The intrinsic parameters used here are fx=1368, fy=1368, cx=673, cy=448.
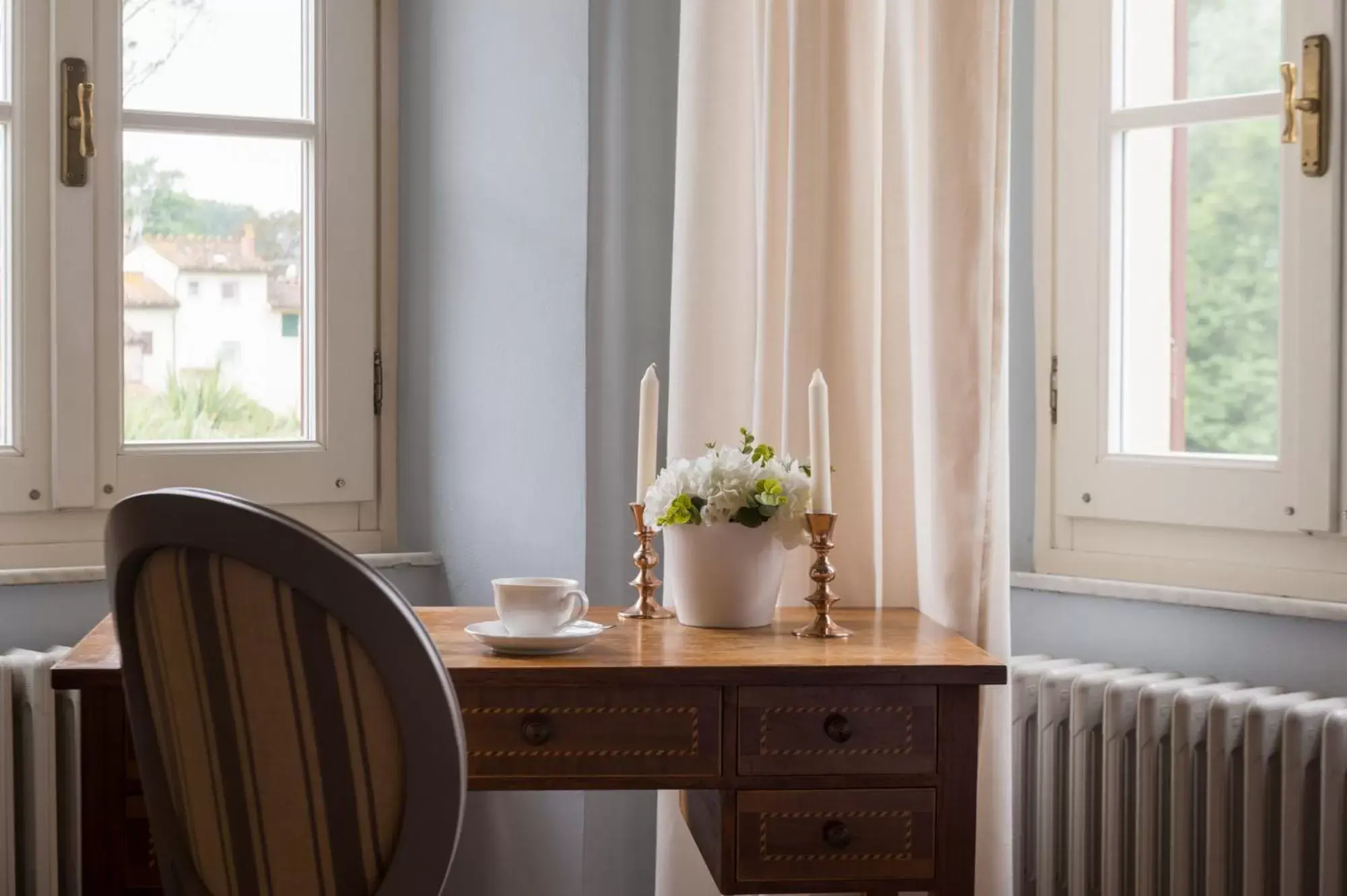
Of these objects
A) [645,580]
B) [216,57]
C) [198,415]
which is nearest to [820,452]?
[645,580]

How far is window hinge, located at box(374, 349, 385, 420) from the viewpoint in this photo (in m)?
2.49

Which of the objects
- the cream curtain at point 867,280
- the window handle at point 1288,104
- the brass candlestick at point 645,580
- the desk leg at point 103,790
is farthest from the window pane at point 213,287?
the window handle at point 1288,104

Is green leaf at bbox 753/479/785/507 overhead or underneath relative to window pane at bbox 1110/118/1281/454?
underneath

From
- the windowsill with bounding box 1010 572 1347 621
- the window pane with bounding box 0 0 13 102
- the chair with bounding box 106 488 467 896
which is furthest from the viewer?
the window pane with bounding box 0 0 13 102

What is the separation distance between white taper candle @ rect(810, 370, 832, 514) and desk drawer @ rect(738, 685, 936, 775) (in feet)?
0.86

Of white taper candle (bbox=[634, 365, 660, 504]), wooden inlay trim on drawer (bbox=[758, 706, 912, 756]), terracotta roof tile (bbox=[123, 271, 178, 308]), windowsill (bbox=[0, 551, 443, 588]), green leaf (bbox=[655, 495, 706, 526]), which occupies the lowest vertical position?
wooden inlay trim on drawer (bbox=[758, 706, 912, 756])

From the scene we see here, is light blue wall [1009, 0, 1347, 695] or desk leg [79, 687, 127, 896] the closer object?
desk leg [79, 687, 127, 896]

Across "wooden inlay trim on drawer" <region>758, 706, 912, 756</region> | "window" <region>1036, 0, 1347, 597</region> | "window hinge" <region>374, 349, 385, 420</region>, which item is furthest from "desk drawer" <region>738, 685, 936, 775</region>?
"window hinge" <region>374, 349, 385, 420</region>

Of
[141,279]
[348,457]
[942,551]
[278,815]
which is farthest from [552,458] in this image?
[278,815]

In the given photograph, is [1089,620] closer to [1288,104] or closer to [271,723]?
[1288,104]

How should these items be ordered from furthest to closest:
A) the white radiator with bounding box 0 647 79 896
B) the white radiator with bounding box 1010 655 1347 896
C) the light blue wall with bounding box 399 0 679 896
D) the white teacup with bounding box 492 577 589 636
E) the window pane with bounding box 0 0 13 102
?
the window pane with bounding box 0 0 13 102 < the light blue wall with bounding box 399 0 679 896 < the white radiator with bounding box 0 647 79 896 < the white radiator with bounding box 1010 655 1347 896 < the white teacup with bounding box 492 577 589 636

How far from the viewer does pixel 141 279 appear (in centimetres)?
235

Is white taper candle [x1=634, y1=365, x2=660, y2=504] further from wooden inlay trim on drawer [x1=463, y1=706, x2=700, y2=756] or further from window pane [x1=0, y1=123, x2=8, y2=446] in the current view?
window pane [x1=0, y1=123, x2=8, y2=446]

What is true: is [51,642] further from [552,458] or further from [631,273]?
[631,273]
